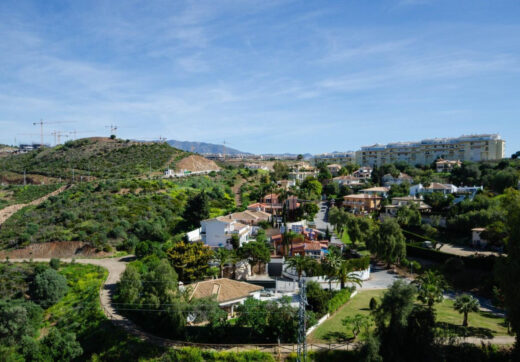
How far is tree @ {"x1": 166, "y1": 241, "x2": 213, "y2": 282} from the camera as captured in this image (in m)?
32.9

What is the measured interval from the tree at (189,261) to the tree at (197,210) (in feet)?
61.9

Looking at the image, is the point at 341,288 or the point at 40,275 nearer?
the point at 341,288

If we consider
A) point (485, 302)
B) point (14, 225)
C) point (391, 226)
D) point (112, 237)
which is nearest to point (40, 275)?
point (112, 237)

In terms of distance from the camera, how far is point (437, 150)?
109m

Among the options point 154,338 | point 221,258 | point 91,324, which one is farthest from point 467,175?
point 91,324

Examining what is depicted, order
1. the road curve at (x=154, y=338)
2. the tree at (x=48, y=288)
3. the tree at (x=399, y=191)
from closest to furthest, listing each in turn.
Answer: the road curve at (x=154, y=338) < the tree at (x=48, y=288) < the tree at (x=399, y=191)

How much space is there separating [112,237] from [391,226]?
3610 cm

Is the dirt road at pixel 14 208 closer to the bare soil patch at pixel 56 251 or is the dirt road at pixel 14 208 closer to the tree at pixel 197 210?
the bare soil patch at pixel 56 251

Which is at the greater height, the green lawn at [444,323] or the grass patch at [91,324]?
the green lawn at [444,323]

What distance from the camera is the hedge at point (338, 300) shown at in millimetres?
27688

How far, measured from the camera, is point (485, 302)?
3044 cm

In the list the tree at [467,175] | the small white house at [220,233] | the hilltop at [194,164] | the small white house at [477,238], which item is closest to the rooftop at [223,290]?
the small white house at [220,233]

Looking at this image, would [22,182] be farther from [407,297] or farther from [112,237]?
[407,297]

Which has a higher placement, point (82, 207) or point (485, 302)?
point (82, 207)
